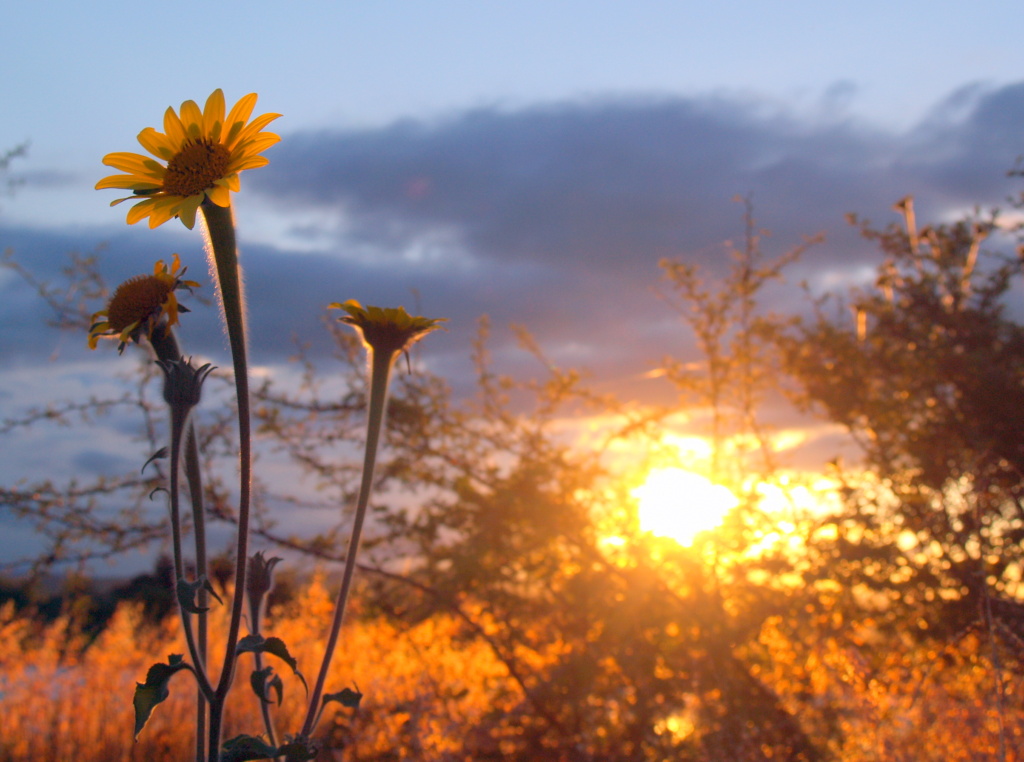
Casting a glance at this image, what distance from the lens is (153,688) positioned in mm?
1328

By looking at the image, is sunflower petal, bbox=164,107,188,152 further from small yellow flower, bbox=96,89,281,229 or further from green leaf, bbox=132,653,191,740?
green leaf, bbox=132,653,191,740

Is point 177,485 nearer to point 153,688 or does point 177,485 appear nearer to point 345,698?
point 153,688

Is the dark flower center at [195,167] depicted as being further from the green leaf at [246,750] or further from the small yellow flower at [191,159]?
the green leaf at [246,750]

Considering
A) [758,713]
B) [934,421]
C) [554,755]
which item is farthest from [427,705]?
[934,421]

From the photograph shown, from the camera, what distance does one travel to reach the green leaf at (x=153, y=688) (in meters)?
1.27

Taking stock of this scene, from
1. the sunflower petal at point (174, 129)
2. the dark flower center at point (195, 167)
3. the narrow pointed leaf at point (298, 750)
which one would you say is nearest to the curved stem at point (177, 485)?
the narrow pointed leaf at point (298, 750)

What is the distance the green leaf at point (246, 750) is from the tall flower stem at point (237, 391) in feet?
0.08

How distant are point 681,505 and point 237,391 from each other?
329cm

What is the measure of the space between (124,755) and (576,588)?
2.68 metres

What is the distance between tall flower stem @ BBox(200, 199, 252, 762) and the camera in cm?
131

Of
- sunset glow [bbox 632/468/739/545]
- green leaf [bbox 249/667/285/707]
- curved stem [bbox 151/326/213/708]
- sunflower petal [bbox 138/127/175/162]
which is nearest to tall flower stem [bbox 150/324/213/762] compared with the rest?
curved stem [bbox 151/326/213/708]

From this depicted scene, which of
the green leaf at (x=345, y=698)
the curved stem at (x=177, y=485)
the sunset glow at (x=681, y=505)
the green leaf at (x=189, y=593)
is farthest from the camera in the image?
the sunset glow at (x=681, y=505)

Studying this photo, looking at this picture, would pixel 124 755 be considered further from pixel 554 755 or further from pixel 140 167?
pixel 140 167

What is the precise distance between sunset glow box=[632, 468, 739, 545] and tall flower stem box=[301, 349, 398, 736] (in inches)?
113
